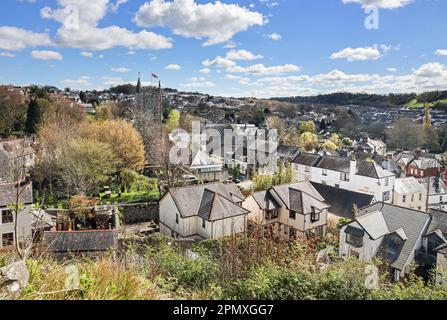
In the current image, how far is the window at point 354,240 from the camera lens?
14.2 meters

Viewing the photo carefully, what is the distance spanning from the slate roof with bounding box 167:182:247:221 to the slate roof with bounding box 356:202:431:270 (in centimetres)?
587

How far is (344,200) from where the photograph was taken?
2178 cm

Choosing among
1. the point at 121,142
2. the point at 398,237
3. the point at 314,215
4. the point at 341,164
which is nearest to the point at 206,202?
the point at 314,215

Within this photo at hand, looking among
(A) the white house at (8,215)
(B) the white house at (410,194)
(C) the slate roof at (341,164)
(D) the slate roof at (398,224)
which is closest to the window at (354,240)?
(D) the slate roof at (398,224)

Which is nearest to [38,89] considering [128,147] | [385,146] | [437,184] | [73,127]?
[73,127]

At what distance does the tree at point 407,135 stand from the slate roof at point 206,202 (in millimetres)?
42484

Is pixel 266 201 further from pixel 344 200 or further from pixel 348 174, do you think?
pixel 348 174

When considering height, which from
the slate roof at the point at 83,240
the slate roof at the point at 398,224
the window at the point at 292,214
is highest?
the slate roof at the point at 83,240

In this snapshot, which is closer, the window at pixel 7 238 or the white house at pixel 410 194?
the window at pixel 7 238

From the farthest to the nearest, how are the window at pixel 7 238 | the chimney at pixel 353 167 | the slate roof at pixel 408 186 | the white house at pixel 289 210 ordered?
the chimney at pixel 353 167, the slate roof at pixel 408 186, the white house at pixel 289 210, the window at pixel 7 238

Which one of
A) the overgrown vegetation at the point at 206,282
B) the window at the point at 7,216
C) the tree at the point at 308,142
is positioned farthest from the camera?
the tree at the point at 308,142

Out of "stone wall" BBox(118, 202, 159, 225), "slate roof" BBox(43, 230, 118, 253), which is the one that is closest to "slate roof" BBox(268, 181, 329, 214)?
"stone wall" BBox(118, 202, 159, 225)

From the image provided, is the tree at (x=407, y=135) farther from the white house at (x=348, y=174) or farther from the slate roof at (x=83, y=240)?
the slate roof at (x=83, y=240)
